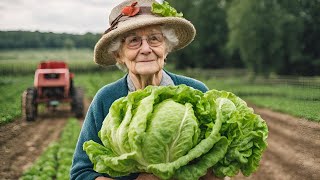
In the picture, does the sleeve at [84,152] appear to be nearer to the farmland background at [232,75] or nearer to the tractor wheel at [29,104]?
the farmland background at [232,75]

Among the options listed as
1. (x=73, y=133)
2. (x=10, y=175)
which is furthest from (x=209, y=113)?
(x=73, y=133)

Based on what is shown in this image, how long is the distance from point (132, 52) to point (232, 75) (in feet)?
158

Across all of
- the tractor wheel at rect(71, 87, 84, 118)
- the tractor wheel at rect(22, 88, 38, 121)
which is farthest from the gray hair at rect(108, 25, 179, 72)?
the tractor wheel at rect(71, 87, 84, 118)

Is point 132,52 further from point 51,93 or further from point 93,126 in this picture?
point 51,93

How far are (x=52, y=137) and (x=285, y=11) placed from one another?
24.0m

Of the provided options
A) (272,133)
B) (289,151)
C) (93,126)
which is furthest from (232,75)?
(93,126)

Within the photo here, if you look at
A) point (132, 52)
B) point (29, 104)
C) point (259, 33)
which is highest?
point (259, 33)

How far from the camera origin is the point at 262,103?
71.9 feet

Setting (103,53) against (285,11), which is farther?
(285,11)

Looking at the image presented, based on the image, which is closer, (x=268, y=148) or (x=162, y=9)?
(x=162, y=9)

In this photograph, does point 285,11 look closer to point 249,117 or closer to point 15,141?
point 15,141

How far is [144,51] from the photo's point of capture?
120 inches

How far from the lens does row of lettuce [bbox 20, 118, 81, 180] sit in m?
8.37

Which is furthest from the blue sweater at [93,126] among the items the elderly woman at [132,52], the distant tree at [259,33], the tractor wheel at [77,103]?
the distant tree at [259,33]
